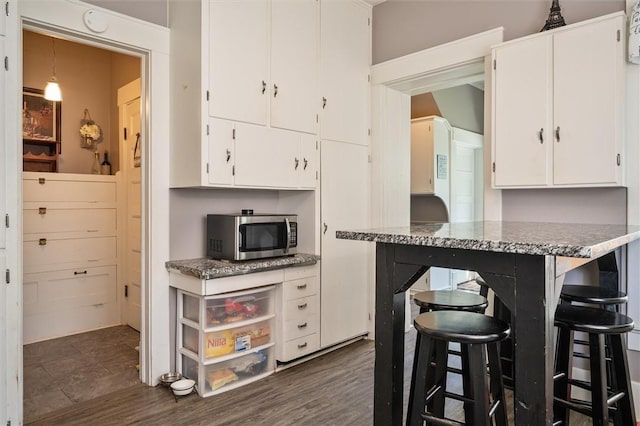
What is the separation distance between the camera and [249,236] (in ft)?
9.01

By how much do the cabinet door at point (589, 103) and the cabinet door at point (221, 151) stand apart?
6.40 ft

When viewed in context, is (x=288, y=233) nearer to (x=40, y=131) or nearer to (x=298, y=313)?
(x=298, y=313)

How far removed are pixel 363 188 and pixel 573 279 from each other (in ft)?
Answer: 5.61

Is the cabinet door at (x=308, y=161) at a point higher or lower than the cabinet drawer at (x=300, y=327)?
higher

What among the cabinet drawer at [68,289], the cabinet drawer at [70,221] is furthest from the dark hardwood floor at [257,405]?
the cabinet drawer at [70,221]

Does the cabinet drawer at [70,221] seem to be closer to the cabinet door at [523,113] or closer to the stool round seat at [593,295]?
the cabinet door at [523,113]

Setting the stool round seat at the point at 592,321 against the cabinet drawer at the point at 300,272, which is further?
the cabinet drawer at the point at 300,272

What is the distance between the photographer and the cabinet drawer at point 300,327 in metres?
2.91

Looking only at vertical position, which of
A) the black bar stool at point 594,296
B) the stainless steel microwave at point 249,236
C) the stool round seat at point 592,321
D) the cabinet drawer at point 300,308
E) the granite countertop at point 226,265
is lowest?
the cabinet drawer at point 300,308

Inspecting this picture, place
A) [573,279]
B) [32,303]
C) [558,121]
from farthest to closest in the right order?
[32,303]
[573,279]
[558,121]

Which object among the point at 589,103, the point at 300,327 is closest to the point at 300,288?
the point at 300,327

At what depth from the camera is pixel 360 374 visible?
2908 millimetres

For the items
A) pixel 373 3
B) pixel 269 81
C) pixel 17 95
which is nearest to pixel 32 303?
pixel 17 95

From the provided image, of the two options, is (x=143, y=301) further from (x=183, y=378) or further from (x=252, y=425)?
(x=252, y=425)
